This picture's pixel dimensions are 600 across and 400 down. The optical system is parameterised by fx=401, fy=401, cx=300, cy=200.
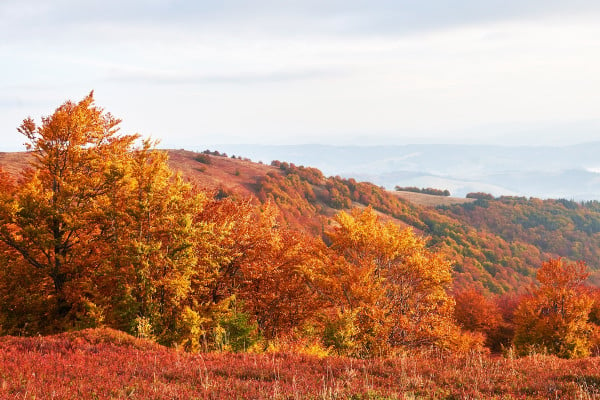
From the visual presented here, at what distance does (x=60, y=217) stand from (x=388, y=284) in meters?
21.7

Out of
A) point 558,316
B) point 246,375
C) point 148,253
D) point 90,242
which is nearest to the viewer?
point 246,375

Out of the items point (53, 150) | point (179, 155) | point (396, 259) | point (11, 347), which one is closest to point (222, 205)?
point (53, 150)

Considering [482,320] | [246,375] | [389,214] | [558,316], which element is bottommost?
[482,320]

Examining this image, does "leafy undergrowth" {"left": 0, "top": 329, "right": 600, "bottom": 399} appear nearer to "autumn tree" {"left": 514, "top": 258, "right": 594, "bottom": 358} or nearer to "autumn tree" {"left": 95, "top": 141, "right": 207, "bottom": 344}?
"autumn tree" {"left": 95, "top": 141, "right": 207, "bottom": 344}

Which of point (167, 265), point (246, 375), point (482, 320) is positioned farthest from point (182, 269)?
point (482, 320)

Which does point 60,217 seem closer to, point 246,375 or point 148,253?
point 148,253

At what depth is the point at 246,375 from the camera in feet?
39.7

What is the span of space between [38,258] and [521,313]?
48454 millimetres

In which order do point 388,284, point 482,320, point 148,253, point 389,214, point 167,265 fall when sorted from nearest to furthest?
point 148,253
point 167,265
point 388,284
point 482,320
point 389,214

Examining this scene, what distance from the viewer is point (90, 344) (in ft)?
48.9

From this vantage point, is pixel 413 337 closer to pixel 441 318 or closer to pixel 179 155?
pixel 441 318

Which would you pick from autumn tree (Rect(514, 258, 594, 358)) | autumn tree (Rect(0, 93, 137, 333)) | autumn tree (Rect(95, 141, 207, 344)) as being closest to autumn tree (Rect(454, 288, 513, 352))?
autumn tree (Rect(514, 258, 594, 358))

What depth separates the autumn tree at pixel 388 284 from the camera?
2703 cm

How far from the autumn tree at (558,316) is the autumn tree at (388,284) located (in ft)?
61.7
